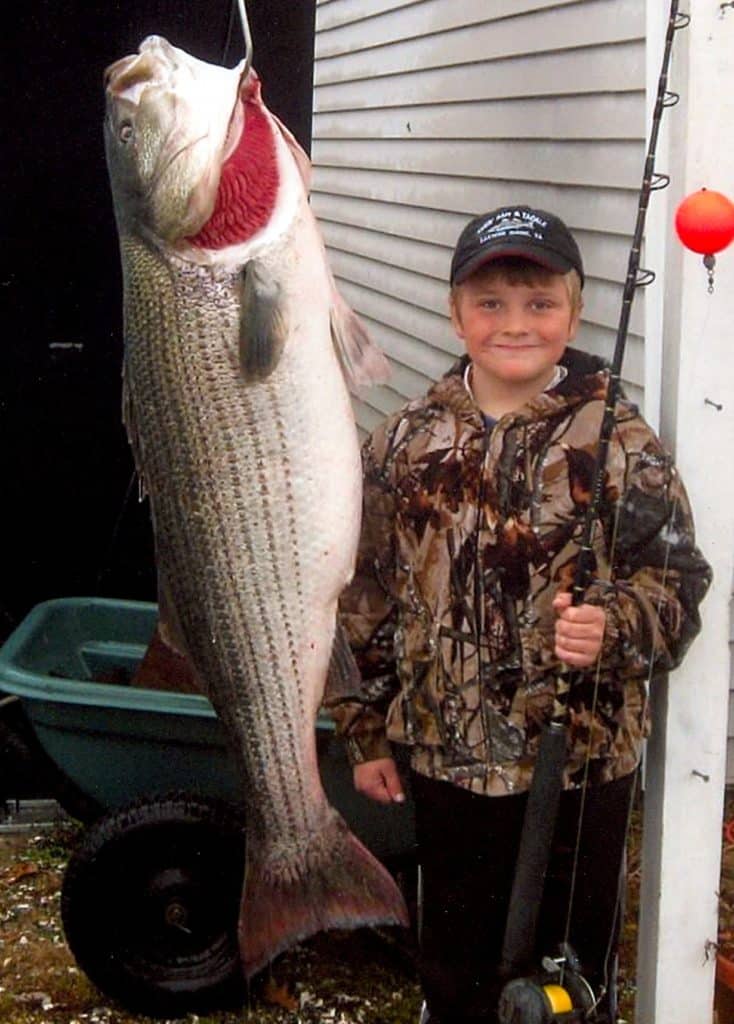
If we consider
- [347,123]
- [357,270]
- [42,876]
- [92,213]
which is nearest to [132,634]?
[42,876]

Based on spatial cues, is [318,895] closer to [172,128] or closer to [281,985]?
[281,985]

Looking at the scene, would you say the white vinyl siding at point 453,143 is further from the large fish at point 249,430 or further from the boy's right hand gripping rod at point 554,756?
the large fish at point 249,430

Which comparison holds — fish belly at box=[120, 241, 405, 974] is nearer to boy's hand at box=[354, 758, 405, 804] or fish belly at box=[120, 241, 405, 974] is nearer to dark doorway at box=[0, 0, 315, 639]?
boy's hand at box=[354, 758, 405, 804]

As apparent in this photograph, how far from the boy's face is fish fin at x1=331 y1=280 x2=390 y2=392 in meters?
0.27

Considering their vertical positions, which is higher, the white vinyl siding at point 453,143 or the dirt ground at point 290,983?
the white vinyl siding at point 453,143

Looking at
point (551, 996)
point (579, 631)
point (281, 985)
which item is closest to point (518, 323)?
point (579, 631)

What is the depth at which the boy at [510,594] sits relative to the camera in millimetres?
2762

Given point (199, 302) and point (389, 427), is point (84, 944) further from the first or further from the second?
point (199, 302)

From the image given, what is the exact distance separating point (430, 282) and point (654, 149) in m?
3.38

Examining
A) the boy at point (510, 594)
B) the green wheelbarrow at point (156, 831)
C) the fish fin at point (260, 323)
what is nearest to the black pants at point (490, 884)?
the boy at point (510, 594)

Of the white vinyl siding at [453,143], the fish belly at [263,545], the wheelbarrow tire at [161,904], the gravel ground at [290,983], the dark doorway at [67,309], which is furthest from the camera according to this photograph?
the dark doorway at [67,309]

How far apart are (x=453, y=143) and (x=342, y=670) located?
3410mm

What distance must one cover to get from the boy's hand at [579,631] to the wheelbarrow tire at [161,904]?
4.29 ft

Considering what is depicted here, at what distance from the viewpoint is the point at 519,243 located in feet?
8.95
